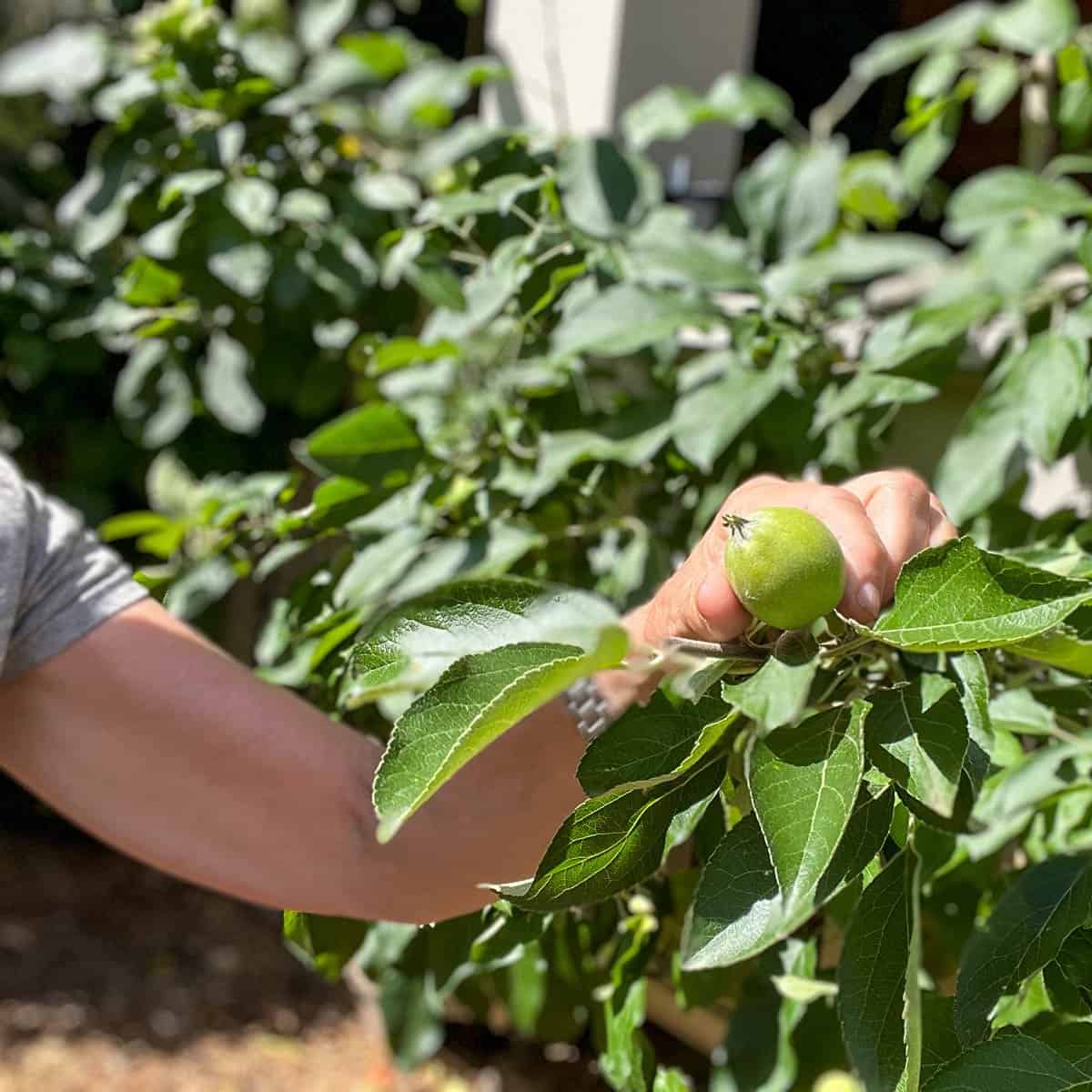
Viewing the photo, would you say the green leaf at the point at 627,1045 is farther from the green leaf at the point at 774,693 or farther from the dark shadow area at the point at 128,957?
the dark shadow area at the point at 128,957

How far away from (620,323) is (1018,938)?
67 cm

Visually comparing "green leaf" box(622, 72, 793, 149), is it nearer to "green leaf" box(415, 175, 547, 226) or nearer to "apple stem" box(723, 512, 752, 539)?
"green leaf" box(415, 175, 547, 226)

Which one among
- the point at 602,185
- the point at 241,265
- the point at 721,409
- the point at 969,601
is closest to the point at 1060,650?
the point at 969,601

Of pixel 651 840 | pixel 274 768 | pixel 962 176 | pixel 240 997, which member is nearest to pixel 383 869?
pixel 274 768

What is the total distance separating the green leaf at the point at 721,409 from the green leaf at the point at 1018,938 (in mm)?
526

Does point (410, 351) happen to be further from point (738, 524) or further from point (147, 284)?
point (738, 524)

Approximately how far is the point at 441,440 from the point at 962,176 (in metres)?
2.27

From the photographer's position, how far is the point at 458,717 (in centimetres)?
51

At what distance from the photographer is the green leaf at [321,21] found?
77.9 inches

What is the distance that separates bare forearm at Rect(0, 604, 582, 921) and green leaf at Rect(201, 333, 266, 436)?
34.4 inches

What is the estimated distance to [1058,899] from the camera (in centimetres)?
64

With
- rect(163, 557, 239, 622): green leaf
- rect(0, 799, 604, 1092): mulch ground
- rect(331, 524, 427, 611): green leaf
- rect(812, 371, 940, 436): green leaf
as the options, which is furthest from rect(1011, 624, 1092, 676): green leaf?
rect(0, 799, 604, 1092): mulch ground

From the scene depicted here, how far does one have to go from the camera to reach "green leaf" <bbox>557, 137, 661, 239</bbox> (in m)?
1.36

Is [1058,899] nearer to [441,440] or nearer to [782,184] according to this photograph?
[441,440]
